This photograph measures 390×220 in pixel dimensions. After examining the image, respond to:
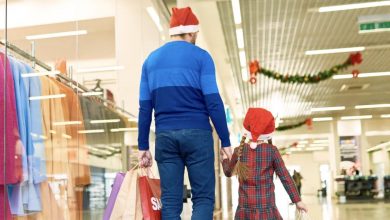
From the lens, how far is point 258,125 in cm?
295

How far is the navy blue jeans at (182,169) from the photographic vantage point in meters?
2.31

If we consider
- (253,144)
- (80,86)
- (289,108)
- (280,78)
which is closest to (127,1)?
(80,86)

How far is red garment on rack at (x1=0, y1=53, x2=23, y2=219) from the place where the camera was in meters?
2.55

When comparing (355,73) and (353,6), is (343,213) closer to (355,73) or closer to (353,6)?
(353,6)

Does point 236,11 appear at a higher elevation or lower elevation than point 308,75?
higher

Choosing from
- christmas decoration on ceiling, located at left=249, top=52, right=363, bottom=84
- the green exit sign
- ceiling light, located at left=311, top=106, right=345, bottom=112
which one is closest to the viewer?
the green exit sign

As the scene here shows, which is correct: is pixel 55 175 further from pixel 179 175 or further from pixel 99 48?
pixel 99 48

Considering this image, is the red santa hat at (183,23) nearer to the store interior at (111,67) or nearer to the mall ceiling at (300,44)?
the store interior at (111,67)

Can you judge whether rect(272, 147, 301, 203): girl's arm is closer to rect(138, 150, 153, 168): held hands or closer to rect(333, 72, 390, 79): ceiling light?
rect(138, 150, 153, 168): held hands

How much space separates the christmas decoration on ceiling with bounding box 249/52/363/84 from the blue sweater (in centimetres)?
1037

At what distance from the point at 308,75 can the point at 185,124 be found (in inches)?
495

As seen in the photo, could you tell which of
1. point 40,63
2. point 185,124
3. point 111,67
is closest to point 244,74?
point 111,67

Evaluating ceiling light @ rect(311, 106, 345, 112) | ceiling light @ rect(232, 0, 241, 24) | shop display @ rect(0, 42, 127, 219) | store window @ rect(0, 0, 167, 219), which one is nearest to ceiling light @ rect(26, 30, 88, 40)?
store window @ rect(0, 0, 167, 219)

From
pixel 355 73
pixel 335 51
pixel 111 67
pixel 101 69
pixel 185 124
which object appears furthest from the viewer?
pixel 355 73
